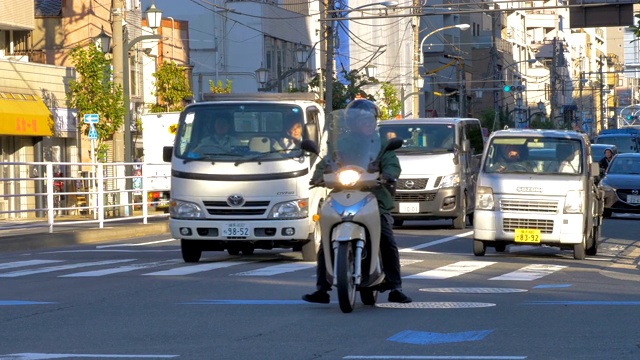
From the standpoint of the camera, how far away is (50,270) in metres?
18.2

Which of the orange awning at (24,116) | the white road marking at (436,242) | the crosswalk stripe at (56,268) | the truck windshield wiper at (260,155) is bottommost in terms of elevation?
the white road marking at (436,242)

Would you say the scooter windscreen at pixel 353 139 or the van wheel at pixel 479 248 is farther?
the van wheel at pixel 479 248

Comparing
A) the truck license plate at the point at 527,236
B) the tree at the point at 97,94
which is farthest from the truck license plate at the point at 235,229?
the tree at the point at 97,94

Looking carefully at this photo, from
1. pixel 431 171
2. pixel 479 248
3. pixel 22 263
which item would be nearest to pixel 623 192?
pixel 431 171

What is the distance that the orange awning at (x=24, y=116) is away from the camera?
40.8m

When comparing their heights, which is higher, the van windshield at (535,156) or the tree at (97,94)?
the tree at (97,94)

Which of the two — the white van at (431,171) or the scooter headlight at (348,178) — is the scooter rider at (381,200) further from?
the white van at (431,171)

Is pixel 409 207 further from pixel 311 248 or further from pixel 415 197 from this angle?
pixel 311 248

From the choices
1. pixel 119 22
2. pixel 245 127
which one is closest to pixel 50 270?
pixel 245 127

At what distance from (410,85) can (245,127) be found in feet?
247

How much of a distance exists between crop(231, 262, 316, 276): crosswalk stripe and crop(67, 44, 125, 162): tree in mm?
23327

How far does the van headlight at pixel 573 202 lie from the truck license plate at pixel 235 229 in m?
5.01

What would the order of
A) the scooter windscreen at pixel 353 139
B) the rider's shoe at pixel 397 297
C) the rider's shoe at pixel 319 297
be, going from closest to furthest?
the scooter windscreen at pixel 353 139 → the rider's shoe at pixel 319 297 → the rider's shoe at pixel 397 297

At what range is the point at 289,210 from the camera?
60.7 feet
